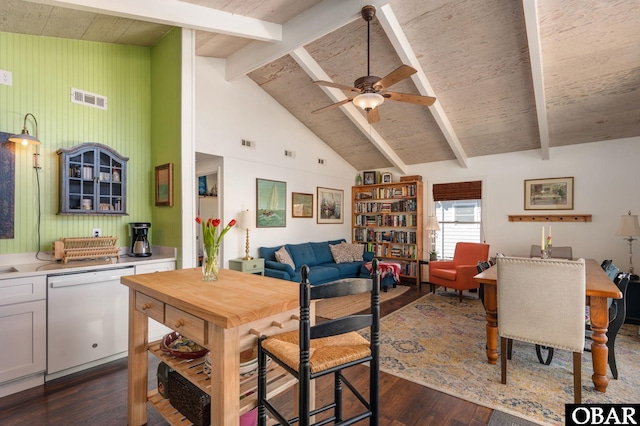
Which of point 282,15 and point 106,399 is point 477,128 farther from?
point 106,399

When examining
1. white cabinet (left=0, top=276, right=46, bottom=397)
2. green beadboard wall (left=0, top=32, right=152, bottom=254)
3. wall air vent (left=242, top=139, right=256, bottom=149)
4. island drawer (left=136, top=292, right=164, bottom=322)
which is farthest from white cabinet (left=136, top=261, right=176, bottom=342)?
wall air vent (left=242, top=139, right=256, bottom=149)

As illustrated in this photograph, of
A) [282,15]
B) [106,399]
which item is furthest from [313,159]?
[106,399]

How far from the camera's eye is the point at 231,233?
4758 mm

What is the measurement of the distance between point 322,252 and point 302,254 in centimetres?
55

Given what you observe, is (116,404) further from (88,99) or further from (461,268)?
(461,268)

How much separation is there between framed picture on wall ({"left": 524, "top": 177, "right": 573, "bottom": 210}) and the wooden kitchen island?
513cm

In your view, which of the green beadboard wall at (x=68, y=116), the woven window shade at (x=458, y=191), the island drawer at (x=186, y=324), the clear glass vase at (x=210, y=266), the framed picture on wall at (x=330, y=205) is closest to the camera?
the island drawer at (x=186, y=324)

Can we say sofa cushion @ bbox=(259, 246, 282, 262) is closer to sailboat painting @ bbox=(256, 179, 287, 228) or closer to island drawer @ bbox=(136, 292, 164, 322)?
sailboat painting @ bbox=(256, 179, 287, 228)

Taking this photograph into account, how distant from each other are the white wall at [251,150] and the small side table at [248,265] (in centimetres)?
17

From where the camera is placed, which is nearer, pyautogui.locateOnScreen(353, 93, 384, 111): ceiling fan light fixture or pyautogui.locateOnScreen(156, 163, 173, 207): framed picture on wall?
pyautogui.locateOnScreen(353, 93, 384, 111): ceiling fan light fixture

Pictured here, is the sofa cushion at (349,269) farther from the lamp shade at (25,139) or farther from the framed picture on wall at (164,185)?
the lamp shade at (25,139)

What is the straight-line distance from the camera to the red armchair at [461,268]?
191 inches

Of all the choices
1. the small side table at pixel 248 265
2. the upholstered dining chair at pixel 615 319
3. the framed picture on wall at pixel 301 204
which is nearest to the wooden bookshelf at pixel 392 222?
the framed picture on wall at pixel 301 204

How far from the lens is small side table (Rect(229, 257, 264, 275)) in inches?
177
